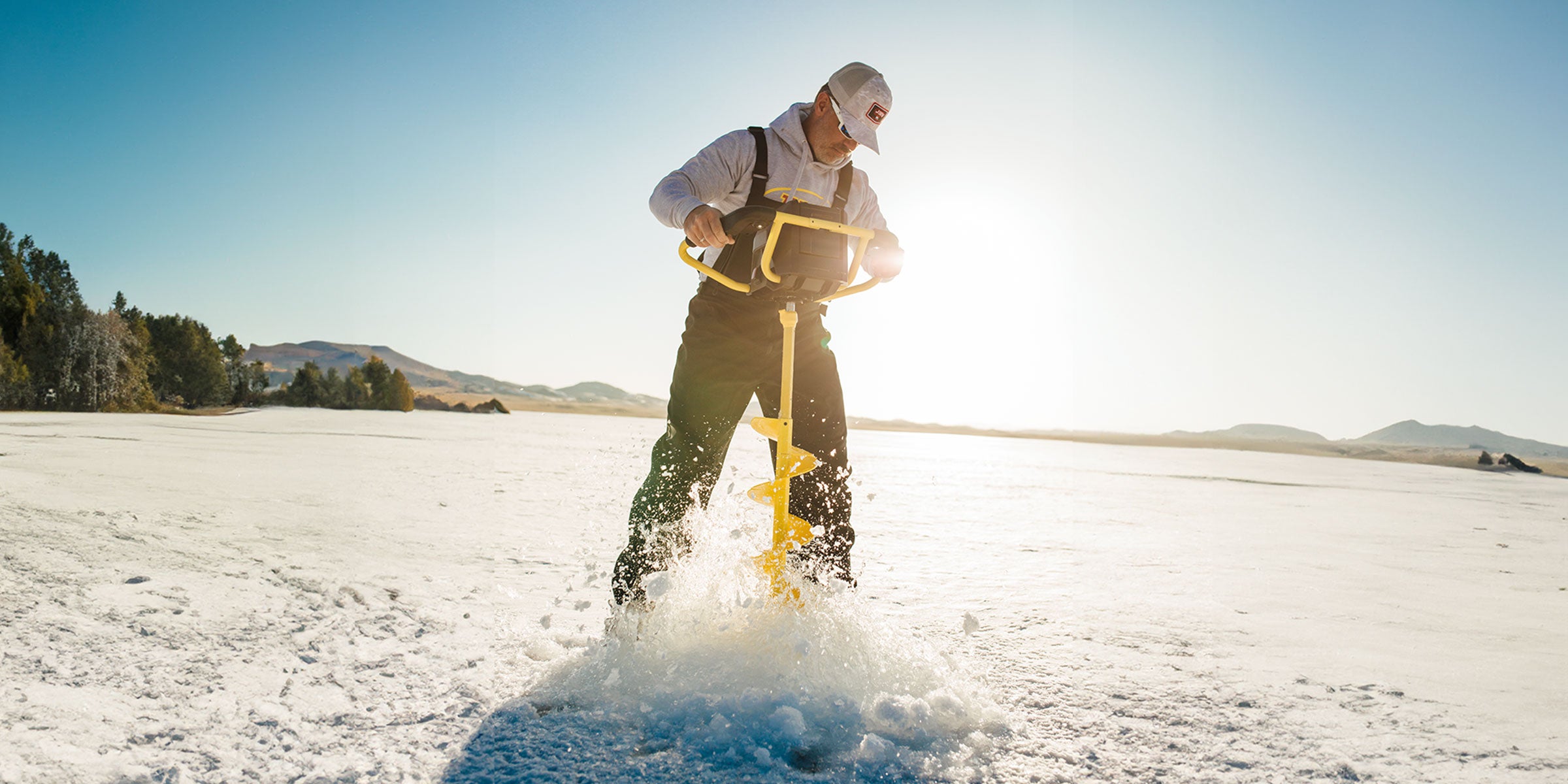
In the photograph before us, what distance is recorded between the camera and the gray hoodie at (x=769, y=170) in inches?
94.0

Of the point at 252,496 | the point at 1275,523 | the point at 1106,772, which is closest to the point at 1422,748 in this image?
the point at 1106,772

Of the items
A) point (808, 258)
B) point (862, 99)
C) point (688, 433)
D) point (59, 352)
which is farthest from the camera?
point (59, 352)

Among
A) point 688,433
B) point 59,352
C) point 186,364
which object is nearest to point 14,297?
point 59,352

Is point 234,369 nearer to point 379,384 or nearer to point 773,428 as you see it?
point 379,384

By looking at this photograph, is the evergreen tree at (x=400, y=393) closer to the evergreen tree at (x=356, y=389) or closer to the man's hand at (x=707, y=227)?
the evergreen tree at (x=356, y=389)

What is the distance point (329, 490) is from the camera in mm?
5945

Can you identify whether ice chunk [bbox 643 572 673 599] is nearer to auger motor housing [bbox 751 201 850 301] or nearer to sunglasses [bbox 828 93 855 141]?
auger motor housing [bbox 751 201 850 301]

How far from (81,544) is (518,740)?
309 cm

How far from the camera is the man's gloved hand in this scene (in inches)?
95.0

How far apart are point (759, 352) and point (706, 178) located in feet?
2.05

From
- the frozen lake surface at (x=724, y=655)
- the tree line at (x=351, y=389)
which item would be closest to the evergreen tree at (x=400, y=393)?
the tree line at (x=351, y=389)

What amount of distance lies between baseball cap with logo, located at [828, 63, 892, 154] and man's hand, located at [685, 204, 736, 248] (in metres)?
0.58

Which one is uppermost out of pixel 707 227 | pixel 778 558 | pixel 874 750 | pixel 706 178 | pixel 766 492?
pixel 706 178

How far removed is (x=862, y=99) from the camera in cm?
226
